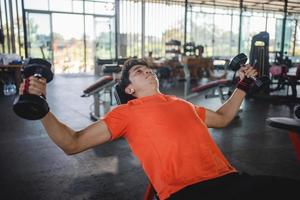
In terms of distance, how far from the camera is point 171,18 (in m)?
11.5

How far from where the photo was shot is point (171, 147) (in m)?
1.12

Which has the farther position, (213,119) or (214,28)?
(214,28)

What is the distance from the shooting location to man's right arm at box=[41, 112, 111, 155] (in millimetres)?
1073

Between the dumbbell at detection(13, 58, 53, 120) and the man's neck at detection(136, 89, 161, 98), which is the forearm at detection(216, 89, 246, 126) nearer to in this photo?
the man's neck at detection(136, 89, 161, 98)

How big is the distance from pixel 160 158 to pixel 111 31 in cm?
975

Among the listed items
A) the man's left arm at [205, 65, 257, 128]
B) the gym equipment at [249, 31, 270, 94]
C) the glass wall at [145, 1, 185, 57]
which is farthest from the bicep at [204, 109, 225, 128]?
the glass wall at [145, 1, 185, 57]

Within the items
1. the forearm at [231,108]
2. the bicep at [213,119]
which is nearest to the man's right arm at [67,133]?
the bicep at [213,119]

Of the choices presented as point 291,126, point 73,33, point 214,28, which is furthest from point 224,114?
point 214,28

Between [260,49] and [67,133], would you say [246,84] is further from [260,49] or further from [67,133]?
[260,49]

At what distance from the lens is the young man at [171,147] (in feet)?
3.50

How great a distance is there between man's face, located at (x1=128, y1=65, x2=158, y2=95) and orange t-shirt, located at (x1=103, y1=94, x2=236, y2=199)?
0.36 ft

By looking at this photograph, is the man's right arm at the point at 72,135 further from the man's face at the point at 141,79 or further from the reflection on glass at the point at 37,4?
the reflection on glass at the point at 37,4

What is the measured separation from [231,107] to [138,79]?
0.49m

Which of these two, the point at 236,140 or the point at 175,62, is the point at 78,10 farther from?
the point at 236,140
